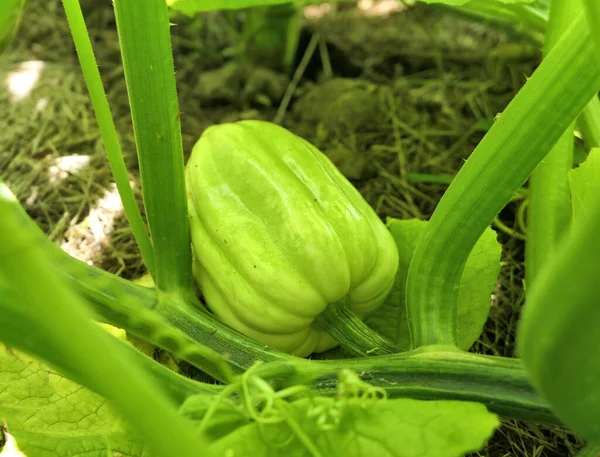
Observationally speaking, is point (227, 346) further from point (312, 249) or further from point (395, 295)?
point (395, 295)

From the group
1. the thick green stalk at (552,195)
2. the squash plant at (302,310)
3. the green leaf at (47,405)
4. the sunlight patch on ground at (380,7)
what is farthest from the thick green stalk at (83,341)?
the sunlight patch on ground at (380,7)

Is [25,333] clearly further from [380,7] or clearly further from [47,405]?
[380,7]

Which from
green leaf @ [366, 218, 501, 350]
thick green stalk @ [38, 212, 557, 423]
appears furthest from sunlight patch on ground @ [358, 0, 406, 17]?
thick green stalk @ [38, 212, 557, 423]

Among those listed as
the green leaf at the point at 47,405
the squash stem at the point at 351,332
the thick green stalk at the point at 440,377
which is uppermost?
the thick green stalk at the point at 440,377

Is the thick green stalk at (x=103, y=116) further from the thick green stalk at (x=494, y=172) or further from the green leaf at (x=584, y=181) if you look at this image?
the green leaf at (x=584, y=181)

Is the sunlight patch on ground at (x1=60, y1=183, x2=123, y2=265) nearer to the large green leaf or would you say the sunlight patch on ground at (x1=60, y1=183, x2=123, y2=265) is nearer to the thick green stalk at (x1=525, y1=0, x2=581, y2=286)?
the thick green stalk at (x1=525, y1=0, x2=581, y2=286)

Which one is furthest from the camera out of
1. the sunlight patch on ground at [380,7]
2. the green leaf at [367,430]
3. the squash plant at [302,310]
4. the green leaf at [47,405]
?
the sunlight patch on ground at [380,7]

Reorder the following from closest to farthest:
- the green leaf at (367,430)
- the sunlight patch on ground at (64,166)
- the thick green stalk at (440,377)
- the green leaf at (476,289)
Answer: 1. the green leaf at (367,430)
2. the thick green stalk at (440,377)
3. the green leaf at (476,289)
4. the sunlight patch on ground at (64,166)
